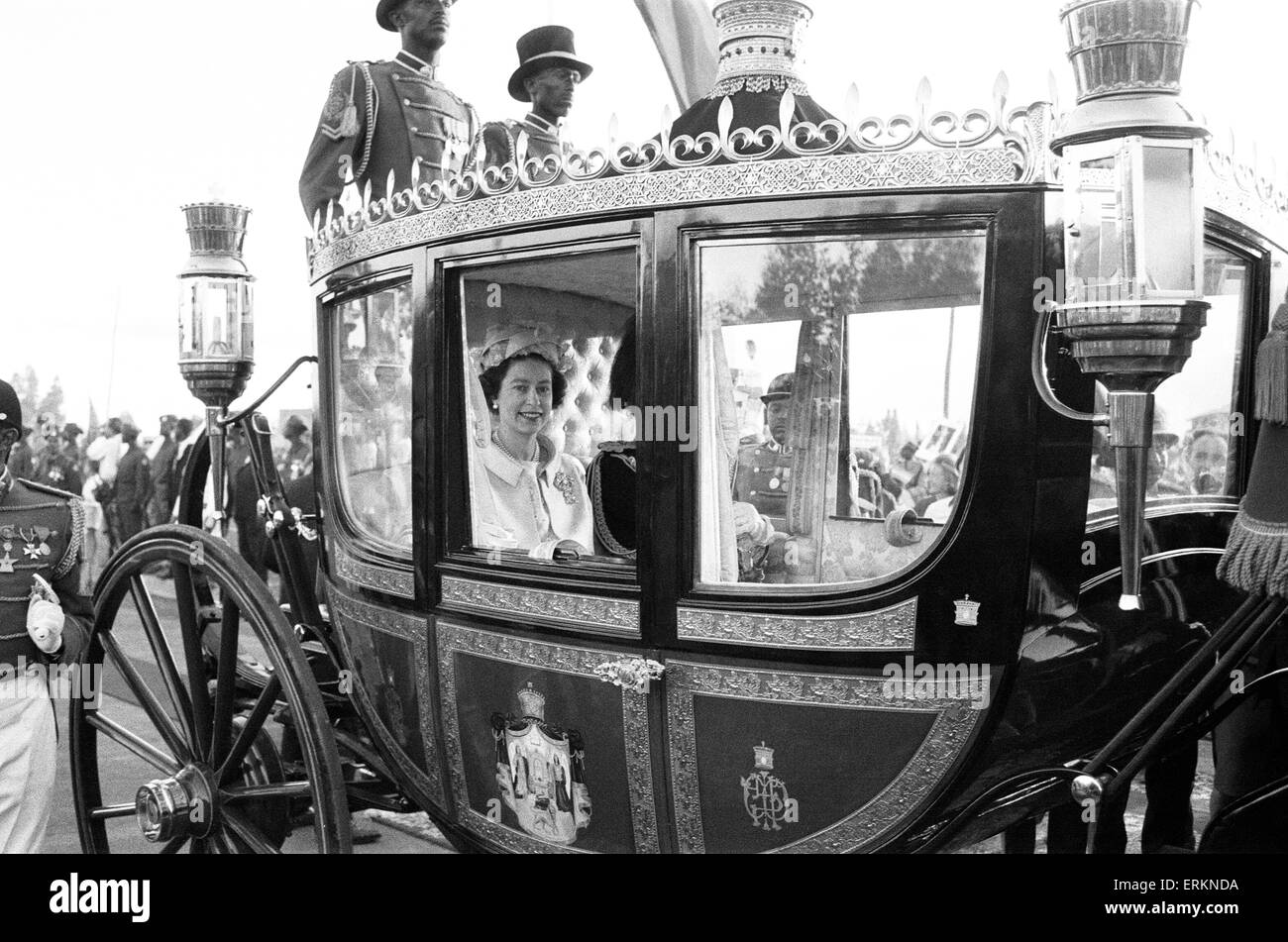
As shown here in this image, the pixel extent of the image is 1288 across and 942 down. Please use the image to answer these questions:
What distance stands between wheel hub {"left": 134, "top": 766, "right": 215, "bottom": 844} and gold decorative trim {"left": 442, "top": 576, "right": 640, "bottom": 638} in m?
0.84

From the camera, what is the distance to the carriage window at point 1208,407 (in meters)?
2.43

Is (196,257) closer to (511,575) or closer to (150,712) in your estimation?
(150,712)

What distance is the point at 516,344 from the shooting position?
2.68 m

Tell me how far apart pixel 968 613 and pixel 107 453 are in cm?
1107

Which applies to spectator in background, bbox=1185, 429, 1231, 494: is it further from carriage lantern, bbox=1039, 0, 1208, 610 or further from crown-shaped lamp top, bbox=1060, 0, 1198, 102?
crown-shaped lamp top, bbox=1060, 0, 1198, 102

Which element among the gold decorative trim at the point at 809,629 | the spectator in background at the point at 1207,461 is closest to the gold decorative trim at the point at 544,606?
the gold decorative trim at the point at 809,629

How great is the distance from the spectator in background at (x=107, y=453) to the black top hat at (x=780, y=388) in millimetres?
9837

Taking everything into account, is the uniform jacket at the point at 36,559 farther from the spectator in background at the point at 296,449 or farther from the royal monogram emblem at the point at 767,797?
the spectator in background at the point at 296,449
